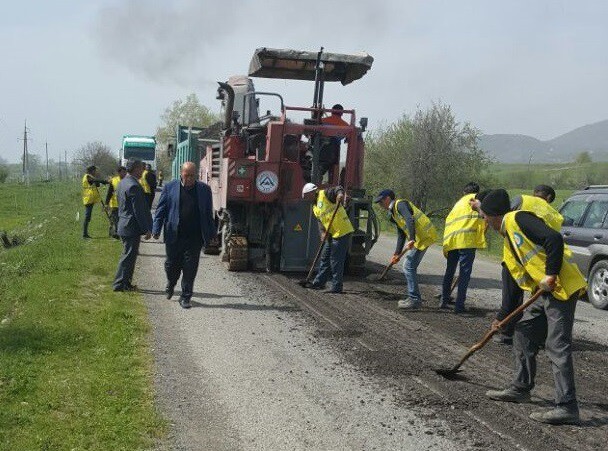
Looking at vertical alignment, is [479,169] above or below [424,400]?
above

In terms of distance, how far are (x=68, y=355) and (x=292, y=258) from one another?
604 centimetres

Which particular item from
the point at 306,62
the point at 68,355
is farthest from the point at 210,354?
the point at 306,62

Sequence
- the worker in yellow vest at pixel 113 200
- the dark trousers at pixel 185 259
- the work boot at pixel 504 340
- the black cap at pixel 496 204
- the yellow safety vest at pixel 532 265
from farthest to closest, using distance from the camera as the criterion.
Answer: the worker in yellow vest at pixel 113 200, the dark trousers at pixel 185 259, the work boot at pixel 504 340, the black cap at pixel 496 204, the yellow safety vest at pixel 532 265

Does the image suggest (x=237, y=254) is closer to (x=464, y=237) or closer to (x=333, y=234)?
(x=333, y=234)

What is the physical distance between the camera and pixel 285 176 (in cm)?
1216

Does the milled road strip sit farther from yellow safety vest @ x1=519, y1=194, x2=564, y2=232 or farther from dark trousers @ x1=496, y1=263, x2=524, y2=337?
yellow safety vest @ x1=519, y1=194, x2=564, y2=232

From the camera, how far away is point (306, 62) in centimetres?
1312

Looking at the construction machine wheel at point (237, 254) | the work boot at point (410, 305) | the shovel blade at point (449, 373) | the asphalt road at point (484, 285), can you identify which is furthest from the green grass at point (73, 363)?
the asphalt road at point (484, 285)

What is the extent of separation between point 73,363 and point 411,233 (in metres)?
4.82

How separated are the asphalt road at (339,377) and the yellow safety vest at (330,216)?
1.00 metres

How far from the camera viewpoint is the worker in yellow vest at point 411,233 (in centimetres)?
952

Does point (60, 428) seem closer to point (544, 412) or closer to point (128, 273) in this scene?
point (544, 412)

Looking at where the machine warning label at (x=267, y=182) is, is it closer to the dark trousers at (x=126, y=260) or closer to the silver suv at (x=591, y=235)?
the dark trousers at (x=126, y=260)

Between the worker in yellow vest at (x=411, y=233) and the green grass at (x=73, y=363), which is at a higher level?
the worker in yellow vest at (x=411, y=233)
